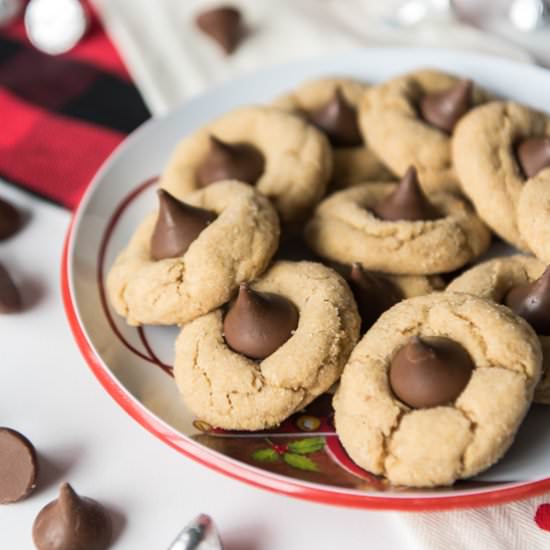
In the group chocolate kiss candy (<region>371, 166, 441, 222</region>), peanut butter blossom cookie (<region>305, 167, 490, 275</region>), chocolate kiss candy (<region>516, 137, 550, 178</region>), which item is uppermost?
chocolate kiss candy (<region>516, 137, 550, 178</region>)

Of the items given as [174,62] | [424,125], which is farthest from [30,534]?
[174,62]

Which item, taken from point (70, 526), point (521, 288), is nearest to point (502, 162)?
point (521, 288)

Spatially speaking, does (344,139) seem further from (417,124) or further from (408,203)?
(408,203)

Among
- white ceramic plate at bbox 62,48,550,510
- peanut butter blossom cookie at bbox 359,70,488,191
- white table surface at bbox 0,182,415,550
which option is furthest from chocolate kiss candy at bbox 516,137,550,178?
white table surface at bbox 0,182,415,550

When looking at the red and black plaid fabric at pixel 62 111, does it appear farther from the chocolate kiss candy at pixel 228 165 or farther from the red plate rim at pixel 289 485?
the red plate rim at pixel 289 485

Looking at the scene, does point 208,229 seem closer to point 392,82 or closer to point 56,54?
point 392,82

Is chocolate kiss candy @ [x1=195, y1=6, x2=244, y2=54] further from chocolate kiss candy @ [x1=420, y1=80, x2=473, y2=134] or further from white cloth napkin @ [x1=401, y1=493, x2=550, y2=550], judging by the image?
white cloth napkin @ [x1=401, y1=493, x2=550, y2=550]
